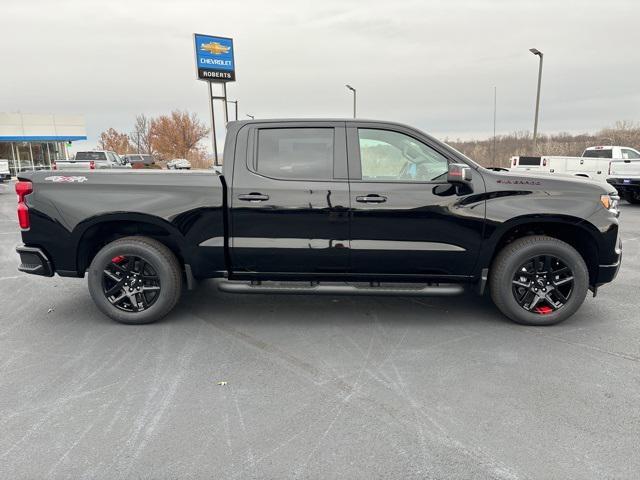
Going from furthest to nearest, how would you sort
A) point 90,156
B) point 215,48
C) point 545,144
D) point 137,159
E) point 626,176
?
1. point 545,144
2. point 137,159
3. point 90,156
4. point 215,48
5. point 626,176

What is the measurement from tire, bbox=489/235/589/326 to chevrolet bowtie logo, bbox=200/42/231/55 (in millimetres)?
23858

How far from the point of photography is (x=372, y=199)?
13.6 ft

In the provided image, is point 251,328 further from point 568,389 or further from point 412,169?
point 568,389

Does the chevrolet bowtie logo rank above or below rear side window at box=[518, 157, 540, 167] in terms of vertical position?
above

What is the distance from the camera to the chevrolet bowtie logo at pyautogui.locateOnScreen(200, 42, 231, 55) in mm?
24266

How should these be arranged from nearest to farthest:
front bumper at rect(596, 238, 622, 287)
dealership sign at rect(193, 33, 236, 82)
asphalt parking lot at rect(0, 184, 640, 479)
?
asphalt parking lot at rect(0, 184, 640, 479) → front bumper at rect(596, 238, 622, 287) → dealership sign at rect(193, 33, 236, 82)

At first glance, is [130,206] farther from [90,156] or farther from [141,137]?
[141,137]

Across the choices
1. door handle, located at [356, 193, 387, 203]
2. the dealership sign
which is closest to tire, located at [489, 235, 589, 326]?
door handle, located at [356, 193, 387, 203]

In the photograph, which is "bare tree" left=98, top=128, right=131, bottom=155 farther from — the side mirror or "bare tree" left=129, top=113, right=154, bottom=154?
the side mirror

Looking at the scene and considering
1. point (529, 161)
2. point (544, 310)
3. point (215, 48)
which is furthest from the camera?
point (215, 48)

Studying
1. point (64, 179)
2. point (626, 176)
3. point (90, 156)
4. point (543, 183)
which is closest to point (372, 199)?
point (543, 183)

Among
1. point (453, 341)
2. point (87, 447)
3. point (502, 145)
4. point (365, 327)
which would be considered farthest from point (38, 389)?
point (502, 145)

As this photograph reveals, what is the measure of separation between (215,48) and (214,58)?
538 mm

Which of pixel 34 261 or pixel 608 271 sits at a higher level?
pixel 34 261
